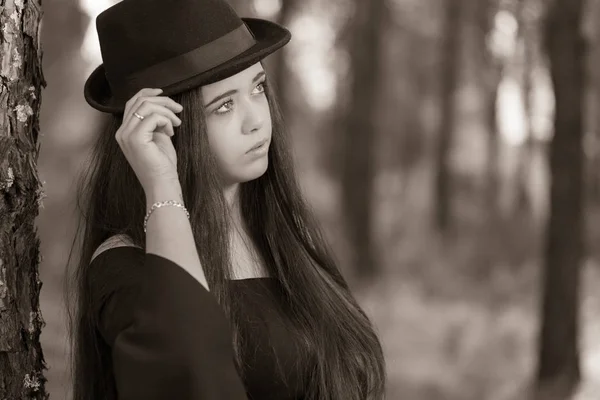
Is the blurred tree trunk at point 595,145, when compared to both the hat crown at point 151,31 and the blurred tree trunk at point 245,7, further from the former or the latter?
the hat crown at point 151,31

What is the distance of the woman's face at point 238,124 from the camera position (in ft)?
8.41

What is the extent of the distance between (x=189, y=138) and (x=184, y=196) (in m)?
0.18

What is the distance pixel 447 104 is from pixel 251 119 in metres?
19.8

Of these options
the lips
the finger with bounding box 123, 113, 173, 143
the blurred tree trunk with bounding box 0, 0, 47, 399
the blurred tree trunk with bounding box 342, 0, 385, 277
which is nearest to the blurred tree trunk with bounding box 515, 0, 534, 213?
the blurred tree trunk with bounding box 342, 0, 385, 277

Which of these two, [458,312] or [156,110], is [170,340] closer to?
[156,110]

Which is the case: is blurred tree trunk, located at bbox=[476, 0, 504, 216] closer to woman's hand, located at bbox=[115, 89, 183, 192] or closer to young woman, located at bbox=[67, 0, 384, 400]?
young woman, located at bbox=[67, 0, 384, 400]

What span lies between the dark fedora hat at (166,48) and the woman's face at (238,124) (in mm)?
51

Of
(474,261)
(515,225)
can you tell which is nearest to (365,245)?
(474,261)

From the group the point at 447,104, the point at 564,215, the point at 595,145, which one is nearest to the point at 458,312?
the point at 564,215

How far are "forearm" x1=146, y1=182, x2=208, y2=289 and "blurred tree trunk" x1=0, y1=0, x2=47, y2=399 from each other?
0.56m

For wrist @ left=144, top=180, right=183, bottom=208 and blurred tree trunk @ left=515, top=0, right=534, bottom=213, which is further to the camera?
blurred tree trunk @ left=515, top=0, right=534, bottom=213

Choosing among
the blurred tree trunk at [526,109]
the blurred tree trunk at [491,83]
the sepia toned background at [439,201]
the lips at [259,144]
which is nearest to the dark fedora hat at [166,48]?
the lips at [259,144]

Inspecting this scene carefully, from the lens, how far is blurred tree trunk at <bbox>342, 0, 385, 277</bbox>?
14516 millimetres

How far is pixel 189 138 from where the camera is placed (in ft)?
8.32
